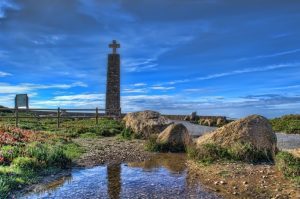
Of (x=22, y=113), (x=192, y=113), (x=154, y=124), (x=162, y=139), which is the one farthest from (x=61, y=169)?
(x=192, y=113)

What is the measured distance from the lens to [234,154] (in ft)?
57.1

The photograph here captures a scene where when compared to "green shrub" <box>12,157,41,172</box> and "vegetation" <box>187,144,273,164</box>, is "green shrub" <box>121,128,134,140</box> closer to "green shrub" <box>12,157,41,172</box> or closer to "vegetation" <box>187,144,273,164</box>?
"vegetation" <box>187,144,273,164</box>

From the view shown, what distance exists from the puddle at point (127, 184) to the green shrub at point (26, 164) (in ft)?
4.94

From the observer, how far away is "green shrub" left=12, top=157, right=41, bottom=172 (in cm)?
1577

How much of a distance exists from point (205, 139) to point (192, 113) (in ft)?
116

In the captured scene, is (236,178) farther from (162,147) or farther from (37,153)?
(162,147)

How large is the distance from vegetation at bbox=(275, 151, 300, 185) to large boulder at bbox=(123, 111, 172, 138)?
14804mm

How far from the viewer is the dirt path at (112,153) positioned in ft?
65.1

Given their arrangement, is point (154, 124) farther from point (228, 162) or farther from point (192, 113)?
point (192, 113)

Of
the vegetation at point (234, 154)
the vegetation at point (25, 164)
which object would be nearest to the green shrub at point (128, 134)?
the vegetation at point (25, 164)

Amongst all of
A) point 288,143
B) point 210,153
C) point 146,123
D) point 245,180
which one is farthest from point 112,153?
point 288,143

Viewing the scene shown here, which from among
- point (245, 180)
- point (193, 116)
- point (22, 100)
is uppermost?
point (22, 100)

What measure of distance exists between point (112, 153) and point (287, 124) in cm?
2147

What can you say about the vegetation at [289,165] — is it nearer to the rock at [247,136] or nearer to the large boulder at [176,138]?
the rock at [247,136]
